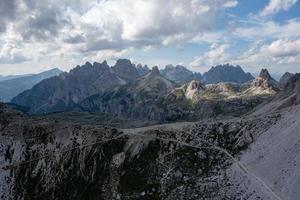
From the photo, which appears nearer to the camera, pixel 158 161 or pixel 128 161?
pixel 158 161

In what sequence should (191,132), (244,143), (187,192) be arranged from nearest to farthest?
(187,192) < (244,143) < (191,132)

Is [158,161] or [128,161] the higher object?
[158,161]

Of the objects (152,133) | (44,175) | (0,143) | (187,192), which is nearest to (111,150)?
(152,133)

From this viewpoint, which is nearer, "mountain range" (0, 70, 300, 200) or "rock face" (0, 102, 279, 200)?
"mountain range" (0, 70, 300, 200)

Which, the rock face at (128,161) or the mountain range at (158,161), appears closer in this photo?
the mountain range at (158,161)

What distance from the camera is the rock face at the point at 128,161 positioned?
78.6 metres

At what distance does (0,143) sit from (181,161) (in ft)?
165

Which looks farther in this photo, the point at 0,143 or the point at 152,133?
the point at 0,143

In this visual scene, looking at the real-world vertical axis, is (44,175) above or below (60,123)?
below

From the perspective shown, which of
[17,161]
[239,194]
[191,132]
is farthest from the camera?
[17,161]

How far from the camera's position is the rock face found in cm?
7856

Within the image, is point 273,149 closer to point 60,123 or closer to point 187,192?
point 187,192

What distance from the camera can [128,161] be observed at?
89750mm

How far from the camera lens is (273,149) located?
7969 centimetres
